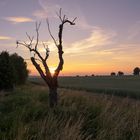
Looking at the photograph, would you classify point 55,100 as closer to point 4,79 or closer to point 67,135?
point 67,135

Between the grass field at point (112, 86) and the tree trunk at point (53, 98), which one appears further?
the grass field at point (112, 86)

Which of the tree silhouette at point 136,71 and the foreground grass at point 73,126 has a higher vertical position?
the tree silhouette at point 136,71

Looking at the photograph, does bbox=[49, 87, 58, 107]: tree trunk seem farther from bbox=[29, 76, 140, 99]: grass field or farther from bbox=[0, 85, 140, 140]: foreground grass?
bbox=[29, 76, 140, 99]: grass field

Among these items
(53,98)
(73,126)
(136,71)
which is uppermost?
(136,71)

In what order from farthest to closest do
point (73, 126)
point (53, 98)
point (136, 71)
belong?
point (136, 71) → point (53, 98) → point (73, 126)

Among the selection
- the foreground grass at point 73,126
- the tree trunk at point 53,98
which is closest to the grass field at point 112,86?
the tree trunk at point 53,98

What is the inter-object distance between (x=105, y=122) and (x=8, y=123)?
3.05 metres

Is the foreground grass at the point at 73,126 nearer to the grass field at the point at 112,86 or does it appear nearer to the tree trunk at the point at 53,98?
the tree trunk at the point at 53,98

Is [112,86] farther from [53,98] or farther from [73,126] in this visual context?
[73,126]

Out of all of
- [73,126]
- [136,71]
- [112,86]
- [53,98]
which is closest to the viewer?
[73,126]

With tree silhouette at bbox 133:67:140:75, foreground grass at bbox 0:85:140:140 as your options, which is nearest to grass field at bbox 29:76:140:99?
foreground grass at bbox 0:85:140:140

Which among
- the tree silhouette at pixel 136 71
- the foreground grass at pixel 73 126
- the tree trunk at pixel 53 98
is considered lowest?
the foreground grass at pixel 73 126

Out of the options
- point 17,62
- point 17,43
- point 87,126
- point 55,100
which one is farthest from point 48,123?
point 17,62

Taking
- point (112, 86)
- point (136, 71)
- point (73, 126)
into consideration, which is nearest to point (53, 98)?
point (73, 126)
